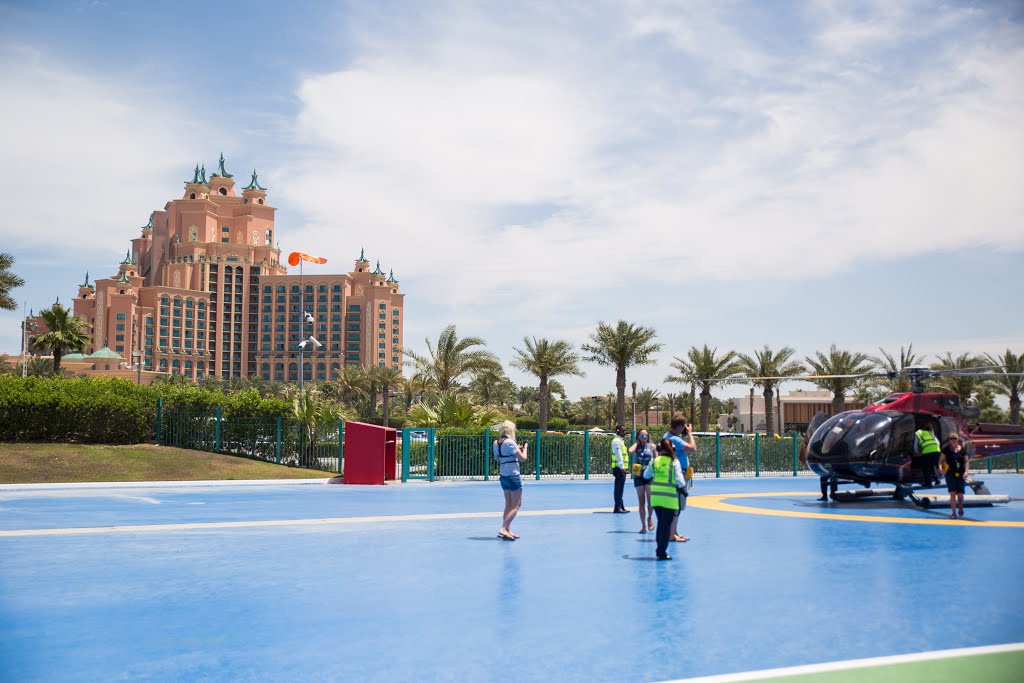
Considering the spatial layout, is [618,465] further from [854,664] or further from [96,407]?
[96,407]

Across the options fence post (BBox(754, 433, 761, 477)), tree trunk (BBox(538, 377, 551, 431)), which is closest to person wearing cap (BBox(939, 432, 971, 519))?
fence post (BBox(754, 433, 761, 477))

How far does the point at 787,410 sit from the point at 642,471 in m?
71.2

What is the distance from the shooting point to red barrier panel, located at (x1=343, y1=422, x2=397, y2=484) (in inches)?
1009

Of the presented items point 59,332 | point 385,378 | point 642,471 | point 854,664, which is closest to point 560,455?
point 642,471

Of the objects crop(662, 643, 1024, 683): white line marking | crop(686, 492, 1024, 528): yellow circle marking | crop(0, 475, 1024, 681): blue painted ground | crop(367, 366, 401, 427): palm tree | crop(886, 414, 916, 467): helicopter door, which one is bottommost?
crop(686, 492, 1024, 528): yellow circle marking

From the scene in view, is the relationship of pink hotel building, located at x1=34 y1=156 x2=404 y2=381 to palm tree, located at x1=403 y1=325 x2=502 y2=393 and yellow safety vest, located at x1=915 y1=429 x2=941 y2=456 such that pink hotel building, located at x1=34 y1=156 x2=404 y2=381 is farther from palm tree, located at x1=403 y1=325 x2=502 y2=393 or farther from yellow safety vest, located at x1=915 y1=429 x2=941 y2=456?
yellow safety vest, located at x1=915 y1=429 x2=941 y2=456

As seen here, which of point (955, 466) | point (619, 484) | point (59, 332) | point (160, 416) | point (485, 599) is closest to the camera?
point (485, 599)

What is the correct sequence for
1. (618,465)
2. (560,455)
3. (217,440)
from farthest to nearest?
(560,455) → (217,440) → (618,465)

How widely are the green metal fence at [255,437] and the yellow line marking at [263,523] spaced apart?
1344 cm

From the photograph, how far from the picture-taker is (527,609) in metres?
7.75

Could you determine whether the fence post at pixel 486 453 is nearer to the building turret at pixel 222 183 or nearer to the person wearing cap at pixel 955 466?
the person wearing cap at pixel 955 466

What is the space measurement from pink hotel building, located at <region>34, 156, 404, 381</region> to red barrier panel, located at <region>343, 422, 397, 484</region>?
133m

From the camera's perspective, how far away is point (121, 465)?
2581 cm

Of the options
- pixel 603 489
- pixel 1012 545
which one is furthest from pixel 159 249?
pixel 1012 545
